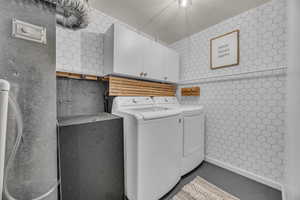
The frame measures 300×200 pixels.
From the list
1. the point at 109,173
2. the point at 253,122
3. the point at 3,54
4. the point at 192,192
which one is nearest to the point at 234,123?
the point at 253,122

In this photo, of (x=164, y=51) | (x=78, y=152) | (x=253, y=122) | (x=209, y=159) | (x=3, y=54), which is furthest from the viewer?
(x=164, y=51)

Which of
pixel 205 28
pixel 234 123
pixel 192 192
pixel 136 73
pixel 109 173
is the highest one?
pixel 205 28

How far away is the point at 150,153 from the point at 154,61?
1.50m

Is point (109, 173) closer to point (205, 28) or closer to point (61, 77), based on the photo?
point (61, 77)

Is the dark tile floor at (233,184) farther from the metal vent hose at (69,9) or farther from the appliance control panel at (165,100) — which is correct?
the metal vent hose at (69,9)

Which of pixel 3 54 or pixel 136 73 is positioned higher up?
pixel 136 73

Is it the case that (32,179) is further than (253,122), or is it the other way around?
(253,122)

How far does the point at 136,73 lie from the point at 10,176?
152cm

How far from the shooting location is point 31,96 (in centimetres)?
70

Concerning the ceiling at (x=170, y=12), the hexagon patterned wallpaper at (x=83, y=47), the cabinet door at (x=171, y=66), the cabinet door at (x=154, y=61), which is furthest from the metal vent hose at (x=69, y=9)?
the cabinet door at (x=171, y=66)

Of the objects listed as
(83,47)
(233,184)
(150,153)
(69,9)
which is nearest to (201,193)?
(233,184)

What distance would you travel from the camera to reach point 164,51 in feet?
7.18

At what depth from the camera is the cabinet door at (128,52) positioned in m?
1.55

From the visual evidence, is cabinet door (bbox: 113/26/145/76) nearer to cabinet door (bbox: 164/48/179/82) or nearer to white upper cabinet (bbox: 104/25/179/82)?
white upper cabinet (bbox: 104/25/179/82)
